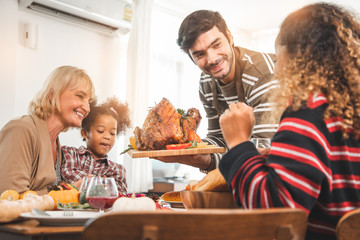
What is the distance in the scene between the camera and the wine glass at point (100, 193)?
1.22 metres

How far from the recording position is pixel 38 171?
7.48 feet

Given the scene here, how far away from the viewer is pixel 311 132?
95cm

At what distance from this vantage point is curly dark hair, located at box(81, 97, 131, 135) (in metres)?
3.11

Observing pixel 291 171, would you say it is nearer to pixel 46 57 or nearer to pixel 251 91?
pixel 251 91

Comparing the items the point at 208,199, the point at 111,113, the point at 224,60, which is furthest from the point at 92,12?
the point at 208,199

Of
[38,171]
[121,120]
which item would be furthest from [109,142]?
[38,171]

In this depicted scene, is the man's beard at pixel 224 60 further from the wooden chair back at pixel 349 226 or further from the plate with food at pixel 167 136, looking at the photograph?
the wooden chair back at pixel 349 226

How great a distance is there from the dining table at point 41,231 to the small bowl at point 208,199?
1.14 feet

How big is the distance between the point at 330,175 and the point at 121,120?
2.57 m

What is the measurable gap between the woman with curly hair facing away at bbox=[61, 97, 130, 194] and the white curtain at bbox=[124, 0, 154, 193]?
56.6 inches

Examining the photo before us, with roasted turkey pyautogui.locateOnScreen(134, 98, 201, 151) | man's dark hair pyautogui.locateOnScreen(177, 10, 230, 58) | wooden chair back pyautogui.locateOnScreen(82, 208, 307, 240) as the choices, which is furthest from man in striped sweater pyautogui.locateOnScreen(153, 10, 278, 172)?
wooden chair back pyautogui.locateOnScreen(82, 208, 307, 240)

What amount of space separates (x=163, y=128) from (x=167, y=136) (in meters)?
0.05

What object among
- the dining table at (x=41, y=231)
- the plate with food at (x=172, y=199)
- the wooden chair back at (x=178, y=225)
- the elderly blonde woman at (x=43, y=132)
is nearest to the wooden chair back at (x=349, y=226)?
the wooden chair back at (x=178, y=225)

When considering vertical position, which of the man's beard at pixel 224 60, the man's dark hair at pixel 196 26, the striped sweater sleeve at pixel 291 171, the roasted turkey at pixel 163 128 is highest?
the man's dark hair at pixel 196 26
